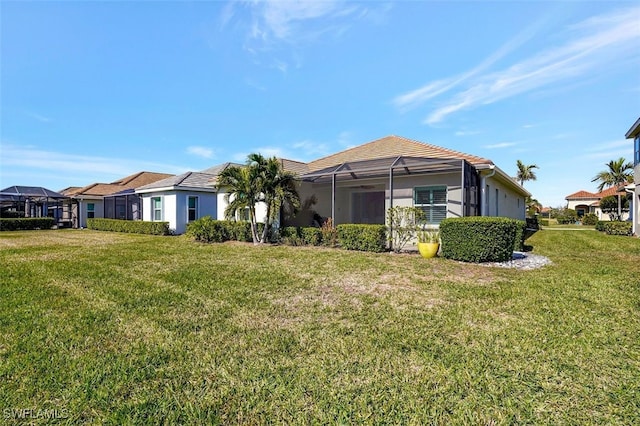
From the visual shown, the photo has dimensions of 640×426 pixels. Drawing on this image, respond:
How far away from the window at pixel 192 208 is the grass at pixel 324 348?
13071 millimetres

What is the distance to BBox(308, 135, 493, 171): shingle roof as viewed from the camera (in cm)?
1257

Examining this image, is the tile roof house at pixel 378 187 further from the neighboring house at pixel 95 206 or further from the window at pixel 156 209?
the neighboring house at pixel 95 206

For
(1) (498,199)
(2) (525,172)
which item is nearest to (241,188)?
(1) (498,199)

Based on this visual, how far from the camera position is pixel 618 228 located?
17812mm

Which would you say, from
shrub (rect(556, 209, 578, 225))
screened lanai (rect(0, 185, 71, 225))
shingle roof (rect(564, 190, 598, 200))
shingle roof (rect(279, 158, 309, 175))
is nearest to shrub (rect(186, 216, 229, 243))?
shingle roof (rect(279, 158, 309, 175))

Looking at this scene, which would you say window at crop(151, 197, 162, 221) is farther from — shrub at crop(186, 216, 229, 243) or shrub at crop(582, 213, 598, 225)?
shrub at crop(582, 213, 598, 225)

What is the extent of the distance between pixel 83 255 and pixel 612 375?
1337cm

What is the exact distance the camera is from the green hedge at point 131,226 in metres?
19.0

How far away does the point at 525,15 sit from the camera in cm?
888

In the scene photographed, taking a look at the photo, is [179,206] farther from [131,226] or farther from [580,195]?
[580,195]

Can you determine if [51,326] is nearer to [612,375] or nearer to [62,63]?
[612,375]

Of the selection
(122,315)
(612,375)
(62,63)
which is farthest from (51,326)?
(62,63)

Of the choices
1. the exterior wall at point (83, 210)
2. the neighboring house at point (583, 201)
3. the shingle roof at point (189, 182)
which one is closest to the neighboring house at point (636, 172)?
the shingle roof at point (189, 182)

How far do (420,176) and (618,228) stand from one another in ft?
47.2
